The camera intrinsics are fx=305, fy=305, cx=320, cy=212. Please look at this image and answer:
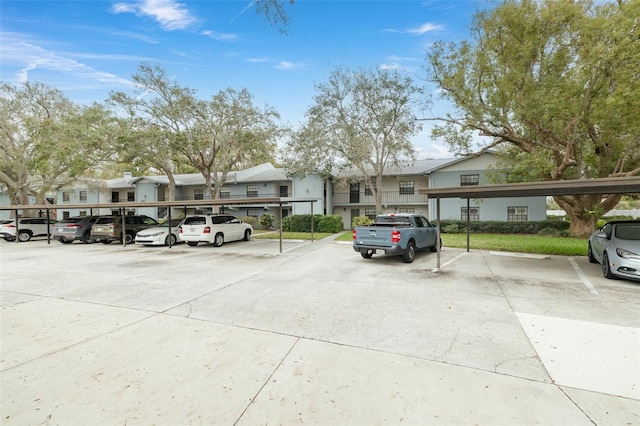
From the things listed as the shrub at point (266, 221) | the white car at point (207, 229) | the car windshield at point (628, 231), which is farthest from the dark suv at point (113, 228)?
the car windshield at point (628, 231)

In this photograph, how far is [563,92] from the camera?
1338cm

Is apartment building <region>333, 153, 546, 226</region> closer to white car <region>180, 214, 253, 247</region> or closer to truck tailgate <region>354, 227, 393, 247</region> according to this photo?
white car <region>180, 214, 253, 247</region>

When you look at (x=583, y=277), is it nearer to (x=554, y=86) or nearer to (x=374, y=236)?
(x=374, y=236)

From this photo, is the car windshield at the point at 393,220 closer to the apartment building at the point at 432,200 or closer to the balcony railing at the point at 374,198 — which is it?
the apartment building at the point at 432,200

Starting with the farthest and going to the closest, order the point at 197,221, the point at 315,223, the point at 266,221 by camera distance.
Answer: the point at 266,221 < the point at 315,223 < the point at 197,221

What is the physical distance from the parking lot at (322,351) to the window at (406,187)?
18.1m

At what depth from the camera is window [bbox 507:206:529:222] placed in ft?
72.2

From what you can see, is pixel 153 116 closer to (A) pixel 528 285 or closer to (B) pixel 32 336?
(B) pixel 32 336

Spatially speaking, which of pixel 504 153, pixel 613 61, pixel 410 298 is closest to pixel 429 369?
pixel 410 298

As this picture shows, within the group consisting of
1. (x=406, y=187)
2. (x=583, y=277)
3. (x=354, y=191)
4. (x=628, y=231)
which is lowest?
(x=583, y=277)

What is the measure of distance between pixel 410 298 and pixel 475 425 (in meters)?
3.69

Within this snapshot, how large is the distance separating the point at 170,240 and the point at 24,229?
12.2 m

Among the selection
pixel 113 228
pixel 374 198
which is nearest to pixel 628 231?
pixel 374 198

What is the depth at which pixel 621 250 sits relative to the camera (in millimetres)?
7199
